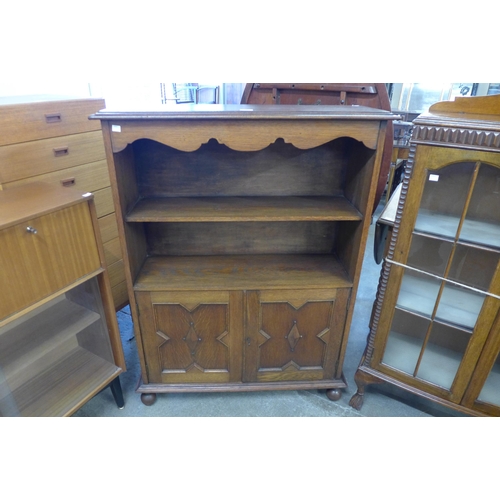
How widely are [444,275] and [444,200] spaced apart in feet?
0.88

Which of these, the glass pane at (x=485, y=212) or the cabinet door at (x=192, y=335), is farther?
the cabinet door at (x=192, y=335)

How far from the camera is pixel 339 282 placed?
1.35 metres

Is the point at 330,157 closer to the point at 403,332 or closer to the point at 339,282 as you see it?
the point at 339,282

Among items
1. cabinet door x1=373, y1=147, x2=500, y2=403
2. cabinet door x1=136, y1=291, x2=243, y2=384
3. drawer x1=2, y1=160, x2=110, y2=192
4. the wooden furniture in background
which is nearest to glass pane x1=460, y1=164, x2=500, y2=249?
cabinet door x1=373, y1=147, x2=500, y2=403

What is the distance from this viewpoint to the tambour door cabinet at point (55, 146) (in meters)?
1.23

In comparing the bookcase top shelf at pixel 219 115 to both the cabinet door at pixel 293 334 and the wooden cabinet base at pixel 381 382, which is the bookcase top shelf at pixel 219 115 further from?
the wooden cabinet base at pixel 381 382

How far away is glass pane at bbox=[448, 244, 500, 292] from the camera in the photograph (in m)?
1.08

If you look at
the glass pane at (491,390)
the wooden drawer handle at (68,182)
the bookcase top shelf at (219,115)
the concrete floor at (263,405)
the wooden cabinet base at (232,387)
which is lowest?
the concrete floor at (263,405)

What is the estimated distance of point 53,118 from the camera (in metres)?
1.34

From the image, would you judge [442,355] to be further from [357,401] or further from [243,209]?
[243,209]

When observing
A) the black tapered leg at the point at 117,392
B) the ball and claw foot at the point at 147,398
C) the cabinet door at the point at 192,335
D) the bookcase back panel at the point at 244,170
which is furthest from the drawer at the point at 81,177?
the ball and claw foot at the point at 147,398

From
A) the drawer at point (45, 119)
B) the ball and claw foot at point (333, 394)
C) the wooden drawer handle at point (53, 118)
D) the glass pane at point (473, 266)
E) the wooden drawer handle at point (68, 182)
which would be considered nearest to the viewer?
the glass pane at point (473, 266)
